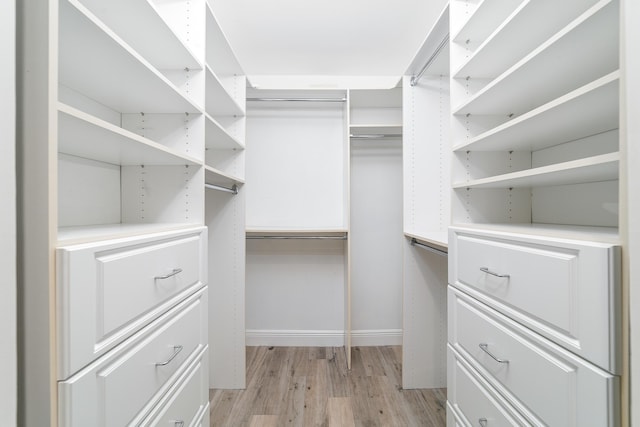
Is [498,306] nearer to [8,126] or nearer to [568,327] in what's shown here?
[568,327]

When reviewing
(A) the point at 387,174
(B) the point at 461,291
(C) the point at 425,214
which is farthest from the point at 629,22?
(A) the point at 387,174

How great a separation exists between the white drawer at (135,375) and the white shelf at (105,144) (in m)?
0.52

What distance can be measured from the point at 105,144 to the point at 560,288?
128 cm

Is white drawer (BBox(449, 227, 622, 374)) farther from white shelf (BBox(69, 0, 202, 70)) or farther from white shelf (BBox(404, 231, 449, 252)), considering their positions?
white shelf (BBox(69, 0, 202, 70))

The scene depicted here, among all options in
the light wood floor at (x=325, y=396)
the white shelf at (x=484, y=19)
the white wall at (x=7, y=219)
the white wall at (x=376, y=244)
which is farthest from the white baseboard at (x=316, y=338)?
the white shelf at (x=484, y=19)

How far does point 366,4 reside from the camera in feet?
5.26

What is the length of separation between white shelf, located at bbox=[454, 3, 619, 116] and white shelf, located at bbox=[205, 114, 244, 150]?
1.11m

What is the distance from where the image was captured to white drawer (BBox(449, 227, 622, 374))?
0.56 metres

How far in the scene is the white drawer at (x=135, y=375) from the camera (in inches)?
22.3

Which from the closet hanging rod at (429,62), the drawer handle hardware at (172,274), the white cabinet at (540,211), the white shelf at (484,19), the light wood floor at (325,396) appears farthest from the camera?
the light wood floor at (325,396)

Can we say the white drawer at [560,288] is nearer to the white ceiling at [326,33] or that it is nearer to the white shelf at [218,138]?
the white shelf at [218,138]

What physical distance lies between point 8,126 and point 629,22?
3.79ft

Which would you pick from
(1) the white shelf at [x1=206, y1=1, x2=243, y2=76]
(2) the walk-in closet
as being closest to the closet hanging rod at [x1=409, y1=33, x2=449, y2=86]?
(2) the walk-in closet

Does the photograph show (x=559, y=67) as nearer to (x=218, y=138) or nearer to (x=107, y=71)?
(x=107, y=71)
